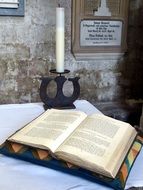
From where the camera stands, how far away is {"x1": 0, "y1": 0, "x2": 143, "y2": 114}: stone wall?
5.03 feet

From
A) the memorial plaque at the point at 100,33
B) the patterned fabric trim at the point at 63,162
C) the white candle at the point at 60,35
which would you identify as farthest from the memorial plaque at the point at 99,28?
the patterned fabric trim at the point at 63,162

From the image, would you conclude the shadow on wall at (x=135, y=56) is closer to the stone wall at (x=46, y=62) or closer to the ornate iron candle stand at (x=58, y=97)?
the stone wall at (x=46, y=62)

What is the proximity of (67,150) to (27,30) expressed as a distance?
105 centimetres

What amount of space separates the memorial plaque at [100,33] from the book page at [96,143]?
0.90m

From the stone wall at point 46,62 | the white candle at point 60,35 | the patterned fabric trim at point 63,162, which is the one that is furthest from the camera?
the stone wall at point 46,62

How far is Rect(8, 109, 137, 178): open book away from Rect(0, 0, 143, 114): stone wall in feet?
2.50

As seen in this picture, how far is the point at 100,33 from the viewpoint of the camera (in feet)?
5.42

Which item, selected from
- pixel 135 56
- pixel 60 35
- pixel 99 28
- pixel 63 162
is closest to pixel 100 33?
pixel 99 28

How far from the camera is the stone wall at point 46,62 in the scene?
1.53 metres

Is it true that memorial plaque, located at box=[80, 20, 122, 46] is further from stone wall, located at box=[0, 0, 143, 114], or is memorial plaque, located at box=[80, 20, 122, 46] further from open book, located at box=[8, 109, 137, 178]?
open book, located at box=[8, 109, 137, 178]

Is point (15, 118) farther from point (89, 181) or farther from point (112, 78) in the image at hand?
point (112, 78)

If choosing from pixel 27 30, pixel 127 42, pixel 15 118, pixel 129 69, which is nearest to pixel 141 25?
pixel 127 42

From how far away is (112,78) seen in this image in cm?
176

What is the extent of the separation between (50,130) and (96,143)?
0.14m
